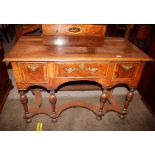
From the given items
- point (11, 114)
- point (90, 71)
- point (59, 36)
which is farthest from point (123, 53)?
point (11, 114)

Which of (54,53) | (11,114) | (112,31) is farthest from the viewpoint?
(112,31)

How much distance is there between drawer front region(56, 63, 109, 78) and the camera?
1434 millimetres

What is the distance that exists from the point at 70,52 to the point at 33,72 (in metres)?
0.41

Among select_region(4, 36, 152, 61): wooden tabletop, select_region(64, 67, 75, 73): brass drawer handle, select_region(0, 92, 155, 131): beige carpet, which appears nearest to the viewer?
select_region(4, 36, 152, 61): wooden tabletop

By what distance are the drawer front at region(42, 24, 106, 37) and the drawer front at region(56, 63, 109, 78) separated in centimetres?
35

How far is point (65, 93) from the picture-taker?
2.55 metres

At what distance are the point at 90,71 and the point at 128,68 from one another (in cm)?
39

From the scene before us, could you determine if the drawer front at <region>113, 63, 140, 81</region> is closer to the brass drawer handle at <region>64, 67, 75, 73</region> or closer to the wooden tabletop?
the wooden tabletop

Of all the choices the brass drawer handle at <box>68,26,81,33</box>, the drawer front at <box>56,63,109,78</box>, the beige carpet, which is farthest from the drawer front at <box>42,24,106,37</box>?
Result: the beige carpet

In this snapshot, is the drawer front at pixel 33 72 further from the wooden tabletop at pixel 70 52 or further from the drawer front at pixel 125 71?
the drawer front at pixel 125 71

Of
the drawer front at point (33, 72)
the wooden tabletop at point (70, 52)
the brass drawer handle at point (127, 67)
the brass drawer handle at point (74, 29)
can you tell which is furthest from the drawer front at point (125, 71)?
the drawer front at point (33, 72)

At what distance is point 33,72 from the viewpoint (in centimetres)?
144
